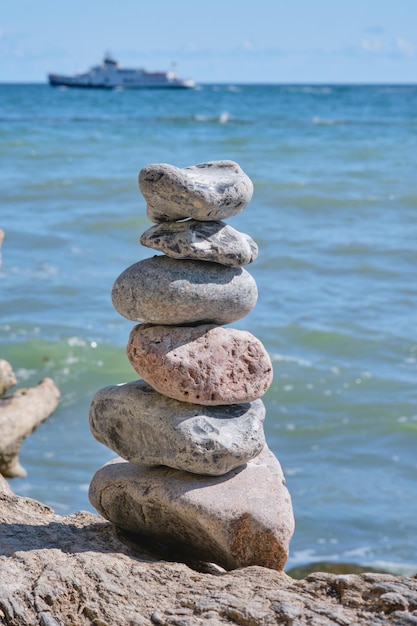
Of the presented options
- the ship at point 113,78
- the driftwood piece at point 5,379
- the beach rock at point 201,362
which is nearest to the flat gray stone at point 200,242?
the beach rock at point 201,362

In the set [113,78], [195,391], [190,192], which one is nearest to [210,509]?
[195,391]

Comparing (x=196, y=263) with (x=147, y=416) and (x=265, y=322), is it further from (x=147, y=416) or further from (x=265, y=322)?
(x=265, y=322)

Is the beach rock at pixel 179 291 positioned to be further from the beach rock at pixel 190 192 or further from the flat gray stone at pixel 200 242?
the beach rock at pixel 190 192

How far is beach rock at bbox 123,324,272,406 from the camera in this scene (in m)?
4.29

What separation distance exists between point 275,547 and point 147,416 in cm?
82

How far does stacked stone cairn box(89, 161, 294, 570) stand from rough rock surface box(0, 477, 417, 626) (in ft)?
0.83

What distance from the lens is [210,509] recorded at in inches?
167

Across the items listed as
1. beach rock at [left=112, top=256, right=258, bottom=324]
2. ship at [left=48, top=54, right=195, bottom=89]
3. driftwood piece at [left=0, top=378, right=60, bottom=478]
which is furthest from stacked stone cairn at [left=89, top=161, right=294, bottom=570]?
ship at [left=48, top=54, right=195, bottom=89]

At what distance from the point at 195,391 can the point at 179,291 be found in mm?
449

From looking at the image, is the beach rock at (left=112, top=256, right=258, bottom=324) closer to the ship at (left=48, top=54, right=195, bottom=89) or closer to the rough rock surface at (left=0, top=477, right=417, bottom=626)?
the rough rock surface at (left=0, top=477, right=417, bottom=626)

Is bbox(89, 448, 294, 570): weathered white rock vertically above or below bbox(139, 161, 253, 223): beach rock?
below

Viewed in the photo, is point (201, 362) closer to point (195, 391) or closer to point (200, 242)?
point (195, 391)

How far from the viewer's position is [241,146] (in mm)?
26641

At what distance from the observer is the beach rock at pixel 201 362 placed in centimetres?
429
